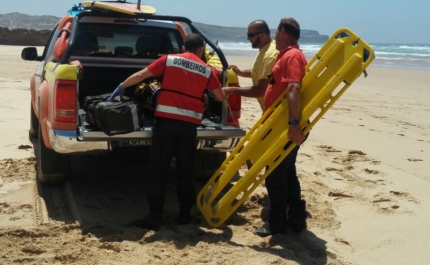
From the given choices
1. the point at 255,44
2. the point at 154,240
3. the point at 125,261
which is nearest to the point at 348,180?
the point at 255,44

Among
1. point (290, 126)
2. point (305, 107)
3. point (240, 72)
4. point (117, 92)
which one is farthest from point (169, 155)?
point (240, 72)

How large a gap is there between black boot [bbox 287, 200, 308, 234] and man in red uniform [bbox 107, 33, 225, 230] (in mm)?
887

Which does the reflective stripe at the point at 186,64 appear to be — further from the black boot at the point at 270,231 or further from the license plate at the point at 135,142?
the black boot at the point at 270,231

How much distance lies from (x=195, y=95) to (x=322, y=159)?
3.08 m

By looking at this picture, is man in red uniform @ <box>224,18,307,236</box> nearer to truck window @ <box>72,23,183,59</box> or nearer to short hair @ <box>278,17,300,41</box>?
short hair @ <box>278,17,300,41</box>

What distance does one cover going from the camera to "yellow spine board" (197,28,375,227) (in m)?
3.98

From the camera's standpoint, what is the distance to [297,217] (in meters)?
4.49

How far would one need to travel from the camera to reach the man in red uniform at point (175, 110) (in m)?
4.31

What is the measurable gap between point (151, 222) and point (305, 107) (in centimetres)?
150

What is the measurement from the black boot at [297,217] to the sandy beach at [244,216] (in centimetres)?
6

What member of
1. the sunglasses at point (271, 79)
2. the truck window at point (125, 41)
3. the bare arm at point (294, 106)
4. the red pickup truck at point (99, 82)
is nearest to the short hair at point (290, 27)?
the sunglasses at point (271, 79)

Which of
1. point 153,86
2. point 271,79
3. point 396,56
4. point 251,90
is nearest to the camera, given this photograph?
point 271,79

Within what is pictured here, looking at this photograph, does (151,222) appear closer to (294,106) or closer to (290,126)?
(290,126)

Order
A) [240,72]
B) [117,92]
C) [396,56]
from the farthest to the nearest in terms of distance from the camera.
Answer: [396,56], [240,72], [117,92]
